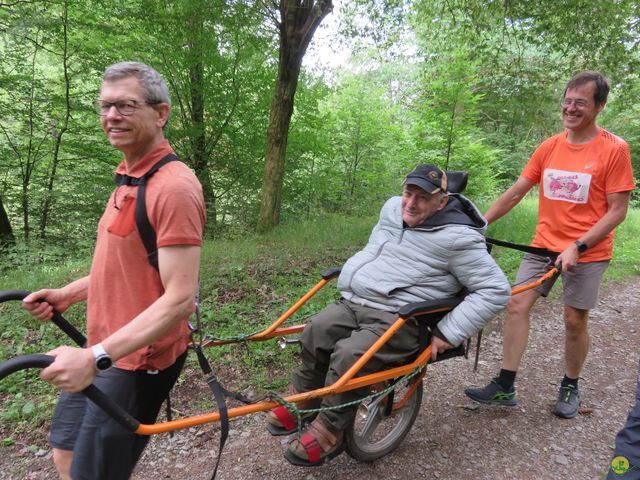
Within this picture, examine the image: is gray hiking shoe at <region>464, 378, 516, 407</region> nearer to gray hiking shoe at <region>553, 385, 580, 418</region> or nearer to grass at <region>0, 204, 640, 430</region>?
gray hiking shoe at <region>553, 385, 580, 418</region>

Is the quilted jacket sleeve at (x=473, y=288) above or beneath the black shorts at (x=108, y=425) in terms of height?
above

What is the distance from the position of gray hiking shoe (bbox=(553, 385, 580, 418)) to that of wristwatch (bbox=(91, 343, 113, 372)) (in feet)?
10.6

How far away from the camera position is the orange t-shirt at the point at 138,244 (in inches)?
56.5

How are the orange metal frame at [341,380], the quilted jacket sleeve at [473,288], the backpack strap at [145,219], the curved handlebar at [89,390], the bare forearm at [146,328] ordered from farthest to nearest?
the quilted jacket sleeve at [473,288] → the orange metal frame at [341,380] → the backpack strap at [145,219] → the bare forearm at [146,328] → the curved handlebar at [89,390]

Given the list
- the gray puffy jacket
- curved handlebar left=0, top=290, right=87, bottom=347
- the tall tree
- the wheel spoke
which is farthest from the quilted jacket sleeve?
the tall tree

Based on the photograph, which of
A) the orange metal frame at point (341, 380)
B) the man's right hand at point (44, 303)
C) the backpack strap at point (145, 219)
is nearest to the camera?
the backpack strap at point (145, 219)

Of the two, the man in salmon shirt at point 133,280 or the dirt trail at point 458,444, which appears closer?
the man in salmon shirt at point 133,280

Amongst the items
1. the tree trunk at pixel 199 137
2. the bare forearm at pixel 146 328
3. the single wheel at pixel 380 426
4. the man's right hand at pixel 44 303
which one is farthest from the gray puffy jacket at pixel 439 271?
the tree trunk at pixel 199 137

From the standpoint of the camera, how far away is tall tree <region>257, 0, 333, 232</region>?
7.19 metres

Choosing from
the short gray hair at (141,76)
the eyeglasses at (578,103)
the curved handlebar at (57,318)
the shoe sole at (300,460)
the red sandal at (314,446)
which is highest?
the eyeglasses at (578,103)

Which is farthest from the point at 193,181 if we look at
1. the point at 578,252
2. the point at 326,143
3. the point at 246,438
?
the point at 326,143

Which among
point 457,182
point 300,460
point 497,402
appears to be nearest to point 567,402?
point 497,402

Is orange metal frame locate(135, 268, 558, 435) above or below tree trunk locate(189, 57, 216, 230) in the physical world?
below

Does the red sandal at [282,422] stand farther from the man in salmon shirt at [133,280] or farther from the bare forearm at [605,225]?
the bare forearm at [605,225]
